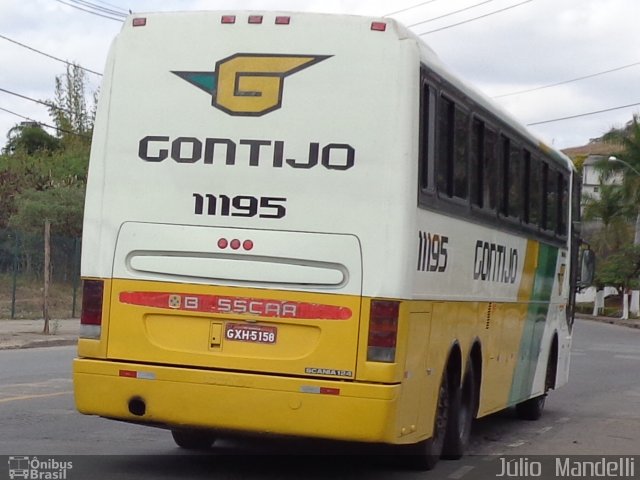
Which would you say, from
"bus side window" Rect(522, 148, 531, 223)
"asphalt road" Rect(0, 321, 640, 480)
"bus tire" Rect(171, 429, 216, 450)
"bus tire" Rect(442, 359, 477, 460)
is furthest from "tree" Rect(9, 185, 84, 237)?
"bus tire" Rect(442, 359, 477, 460)

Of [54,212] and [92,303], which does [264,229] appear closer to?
[92,303]

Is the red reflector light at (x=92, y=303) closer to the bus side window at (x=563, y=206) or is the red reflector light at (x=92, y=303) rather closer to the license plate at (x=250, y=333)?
the license plate at (x=250, y=333)

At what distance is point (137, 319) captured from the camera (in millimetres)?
9188

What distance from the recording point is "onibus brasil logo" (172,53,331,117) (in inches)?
360

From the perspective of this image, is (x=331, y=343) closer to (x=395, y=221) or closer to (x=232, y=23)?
(x=395, y=221)

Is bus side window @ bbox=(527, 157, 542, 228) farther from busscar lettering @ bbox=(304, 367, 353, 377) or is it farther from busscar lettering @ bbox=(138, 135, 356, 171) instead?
busscar lettering @ bbox=(304, 367, 353, 377)

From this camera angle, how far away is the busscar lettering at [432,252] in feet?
30.6

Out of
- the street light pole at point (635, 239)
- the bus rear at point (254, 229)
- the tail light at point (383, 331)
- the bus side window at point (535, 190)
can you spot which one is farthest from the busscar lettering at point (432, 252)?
the street light pole at point (635, 239)

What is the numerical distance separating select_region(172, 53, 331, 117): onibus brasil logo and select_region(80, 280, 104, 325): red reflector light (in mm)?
1581

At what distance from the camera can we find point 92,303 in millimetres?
9328

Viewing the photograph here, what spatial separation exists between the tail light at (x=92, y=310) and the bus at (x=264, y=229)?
1 cm

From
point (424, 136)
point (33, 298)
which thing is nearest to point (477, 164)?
point (424, 136)

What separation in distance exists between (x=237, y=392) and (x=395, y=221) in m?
1.62

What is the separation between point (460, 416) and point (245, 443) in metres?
2.00
